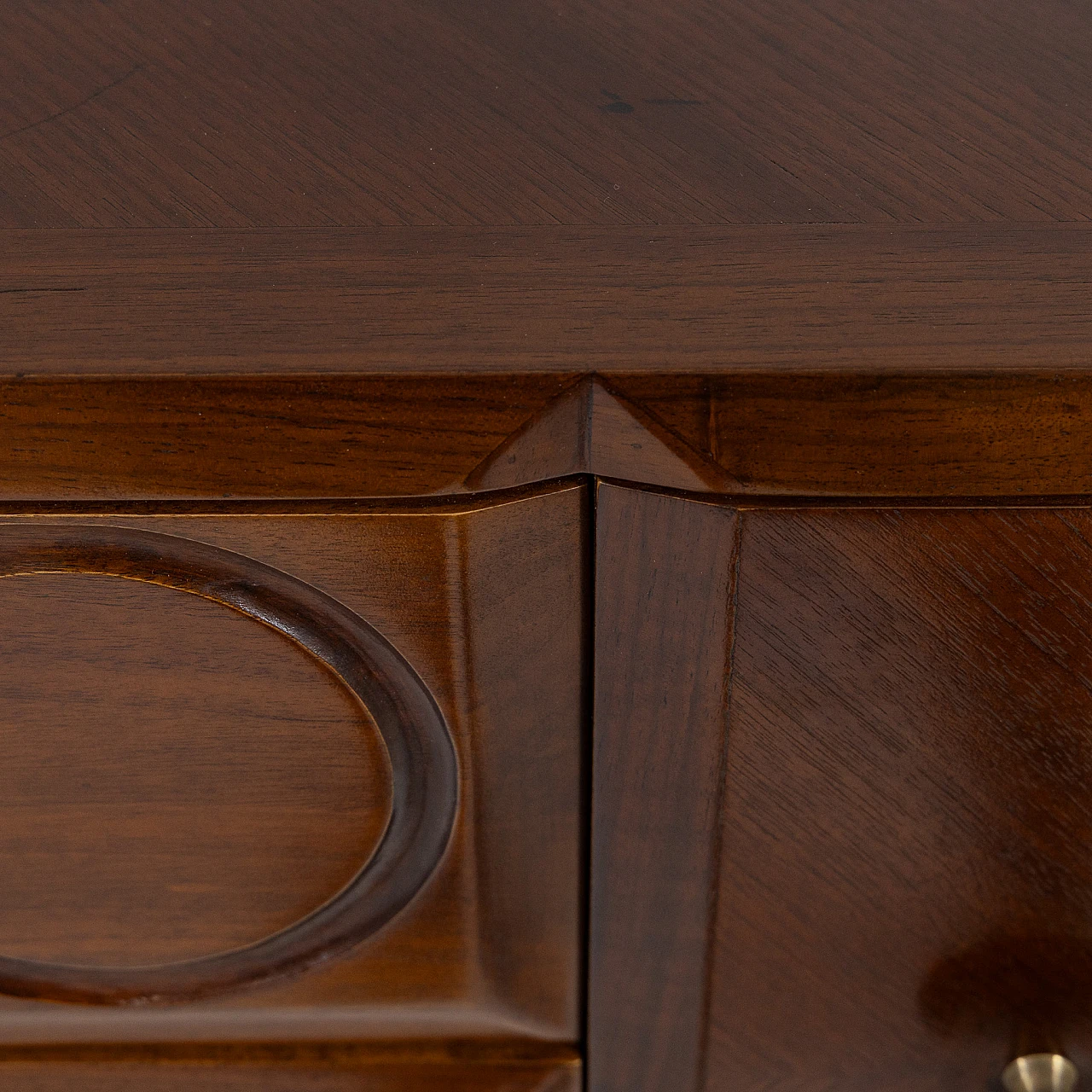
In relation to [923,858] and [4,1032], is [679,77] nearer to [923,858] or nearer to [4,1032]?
[923,858]

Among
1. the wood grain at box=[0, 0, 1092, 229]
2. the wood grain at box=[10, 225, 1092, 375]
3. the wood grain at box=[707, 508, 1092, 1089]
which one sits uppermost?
the wood grain at box=[0, 0, 1092, 229]

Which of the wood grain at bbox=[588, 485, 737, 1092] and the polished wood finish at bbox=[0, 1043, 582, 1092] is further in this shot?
the polished wood finish at bbox=[0, 1043, 582, 1092]

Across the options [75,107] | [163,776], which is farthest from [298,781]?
[75,107]

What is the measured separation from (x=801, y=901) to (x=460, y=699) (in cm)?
9

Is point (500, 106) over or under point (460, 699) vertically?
over

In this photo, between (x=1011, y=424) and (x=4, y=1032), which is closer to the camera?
(x=1011, y=424)

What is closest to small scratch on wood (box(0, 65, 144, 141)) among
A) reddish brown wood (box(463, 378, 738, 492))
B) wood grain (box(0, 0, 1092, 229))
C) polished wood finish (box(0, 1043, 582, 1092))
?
wood grain (box(0, 0, 1092, 229))

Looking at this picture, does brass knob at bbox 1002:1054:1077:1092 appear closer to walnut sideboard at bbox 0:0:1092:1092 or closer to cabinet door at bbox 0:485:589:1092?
walnut sideboard at bbox 0:0:1092:1092

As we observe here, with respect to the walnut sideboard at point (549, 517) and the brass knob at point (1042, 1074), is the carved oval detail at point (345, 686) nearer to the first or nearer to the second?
the walnut sideboard at point (549, 517)

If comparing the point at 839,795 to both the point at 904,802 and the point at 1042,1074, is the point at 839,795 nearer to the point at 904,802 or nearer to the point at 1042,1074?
the point at 904,802

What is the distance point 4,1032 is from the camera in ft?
0.91

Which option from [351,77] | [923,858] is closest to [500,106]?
[351,77]

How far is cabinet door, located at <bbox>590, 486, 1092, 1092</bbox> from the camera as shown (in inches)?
7.1

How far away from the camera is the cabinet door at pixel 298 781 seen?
0.61 feet
